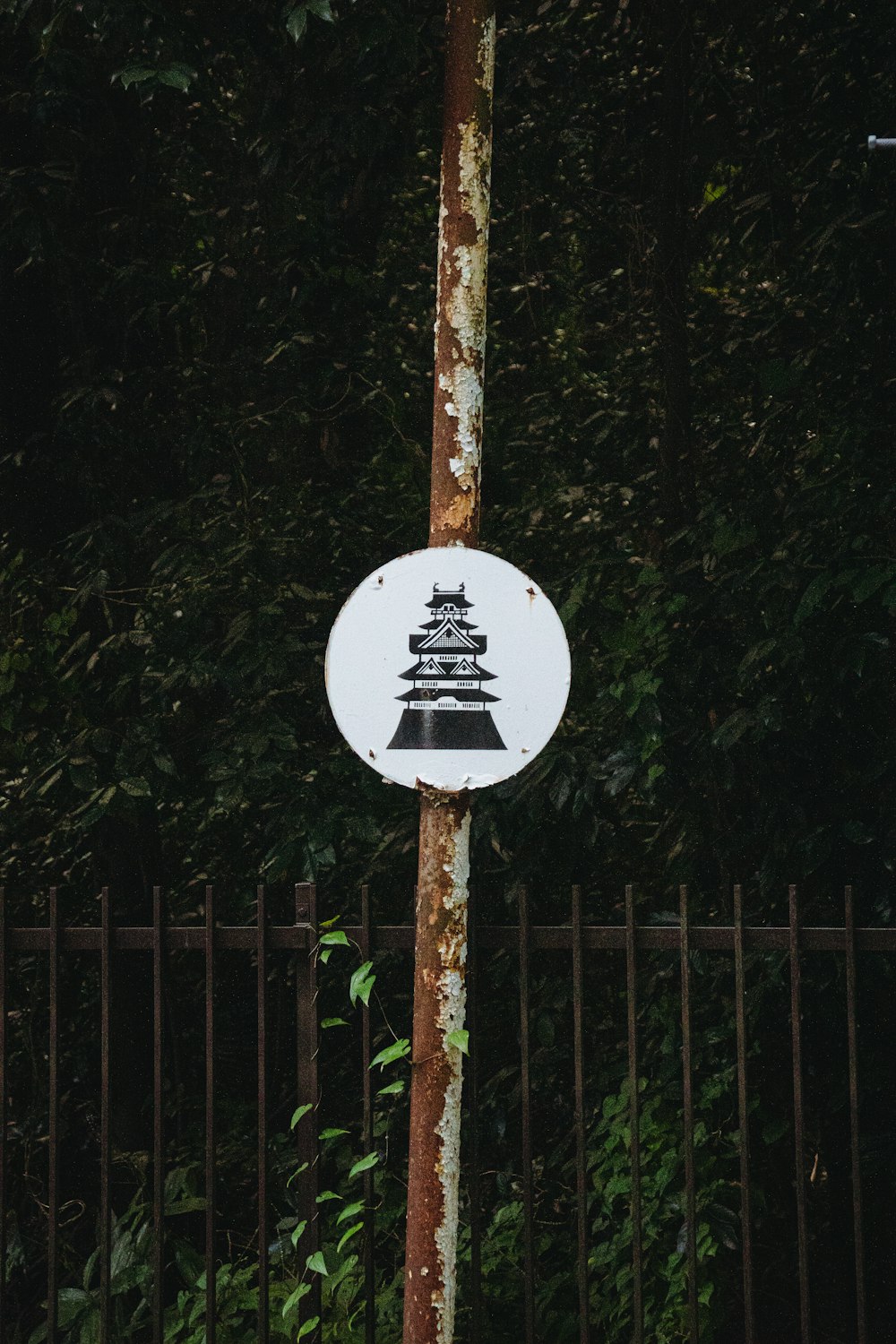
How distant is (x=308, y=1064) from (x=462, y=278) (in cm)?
204

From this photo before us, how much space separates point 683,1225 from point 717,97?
Result: 415 centimetres

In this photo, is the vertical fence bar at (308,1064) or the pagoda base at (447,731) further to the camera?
the vertical fence bar at (308,1064)

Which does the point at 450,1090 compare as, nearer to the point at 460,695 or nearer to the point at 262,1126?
the point at 262,1126

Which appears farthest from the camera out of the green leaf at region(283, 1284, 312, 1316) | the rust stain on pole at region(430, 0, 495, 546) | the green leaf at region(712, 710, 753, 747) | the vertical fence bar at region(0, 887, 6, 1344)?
the green leaf at region(712, 710, 753, 747)

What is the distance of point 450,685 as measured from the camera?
110 inches

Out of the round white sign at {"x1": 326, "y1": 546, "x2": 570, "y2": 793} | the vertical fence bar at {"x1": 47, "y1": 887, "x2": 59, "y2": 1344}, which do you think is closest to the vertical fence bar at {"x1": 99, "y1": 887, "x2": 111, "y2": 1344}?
the vertical fence bar at {"x1": 47, "y1": 887, "x2": 59, "y2": 1344}

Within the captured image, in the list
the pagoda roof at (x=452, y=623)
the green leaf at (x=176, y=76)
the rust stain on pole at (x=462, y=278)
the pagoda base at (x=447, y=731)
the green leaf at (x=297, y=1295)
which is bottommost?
the green leaf at (x=297, y=1295)

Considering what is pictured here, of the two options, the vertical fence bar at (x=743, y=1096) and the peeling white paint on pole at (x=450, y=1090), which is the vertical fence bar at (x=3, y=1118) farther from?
the vertical fence bar at (x=743, y=1096)

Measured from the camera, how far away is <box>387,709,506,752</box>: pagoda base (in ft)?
9.19

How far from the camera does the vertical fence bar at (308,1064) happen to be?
3252 millimetres

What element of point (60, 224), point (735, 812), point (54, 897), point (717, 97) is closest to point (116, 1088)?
point (54, 897)

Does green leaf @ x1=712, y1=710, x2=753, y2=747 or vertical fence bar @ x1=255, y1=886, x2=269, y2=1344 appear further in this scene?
green leaf @ x1=712, y1=710, x2=753, y2=747

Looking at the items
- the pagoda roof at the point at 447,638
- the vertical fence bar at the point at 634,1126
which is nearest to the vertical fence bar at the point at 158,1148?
the pagoda roof at the point at 447,638

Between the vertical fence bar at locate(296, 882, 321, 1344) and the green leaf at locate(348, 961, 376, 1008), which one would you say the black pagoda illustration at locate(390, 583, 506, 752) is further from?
the vertical fence bar at locate(296, 882, 321, 1344)
